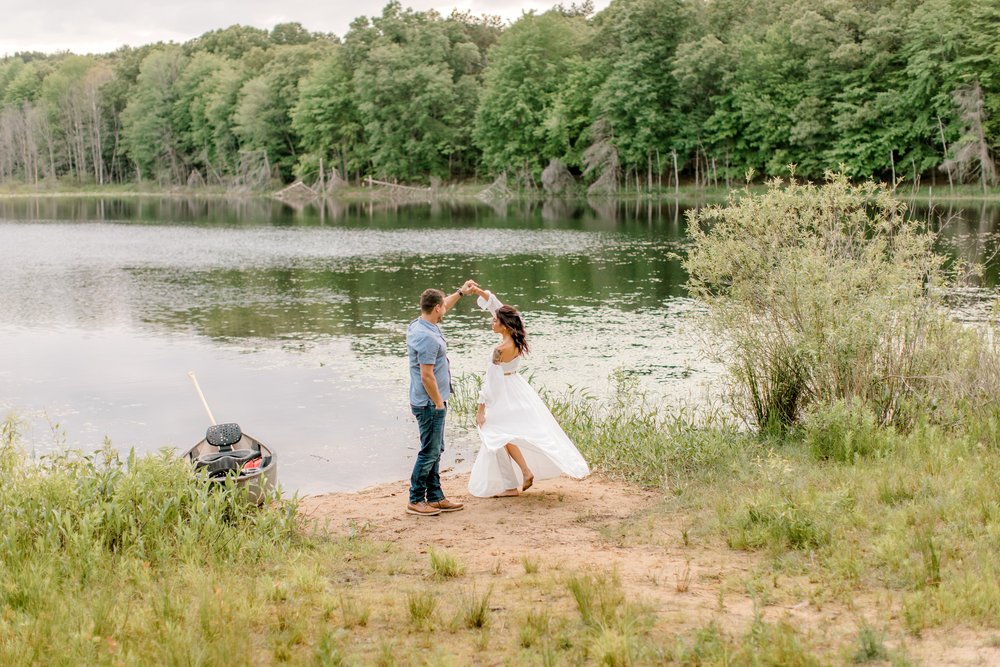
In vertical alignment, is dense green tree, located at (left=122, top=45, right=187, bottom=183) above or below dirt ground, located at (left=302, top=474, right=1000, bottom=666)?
above

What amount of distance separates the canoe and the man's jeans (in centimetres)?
143

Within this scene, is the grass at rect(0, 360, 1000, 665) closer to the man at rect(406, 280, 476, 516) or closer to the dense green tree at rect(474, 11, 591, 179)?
the man at rect(406, 280, 476, 516)

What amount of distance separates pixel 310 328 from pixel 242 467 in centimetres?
1552

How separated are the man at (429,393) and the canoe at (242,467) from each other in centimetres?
146

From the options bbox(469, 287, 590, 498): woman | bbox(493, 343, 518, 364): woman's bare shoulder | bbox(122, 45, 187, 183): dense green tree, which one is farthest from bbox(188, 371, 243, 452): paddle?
bbox(122, 45, 187, 183): dense green tree

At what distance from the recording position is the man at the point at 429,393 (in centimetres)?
898

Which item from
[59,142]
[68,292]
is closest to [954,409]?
[68,292]

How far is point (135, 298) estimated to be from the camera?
29.2 m

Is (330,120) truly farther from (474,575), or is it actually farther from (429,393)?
(474,575)

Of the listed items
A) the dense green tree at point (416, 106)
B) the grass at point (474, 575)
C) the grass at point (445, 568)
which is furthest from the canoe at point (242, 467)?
the dense green tree at point (416, 106)

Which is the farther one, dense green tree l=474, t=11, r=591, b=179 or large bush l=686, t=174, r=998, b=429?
dense green tree l=474, t=11, r=591, b=179

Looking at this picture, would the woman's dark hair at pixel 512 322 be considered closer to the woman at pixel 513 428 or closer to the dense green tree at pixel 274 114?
the woman at pixel 513 428

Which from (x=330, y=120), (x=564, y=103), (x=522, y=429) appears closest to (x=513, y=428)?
(x=522, y=429)

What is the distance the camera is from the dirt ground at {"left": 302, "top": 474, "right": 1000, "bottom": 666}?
17.7 ft
